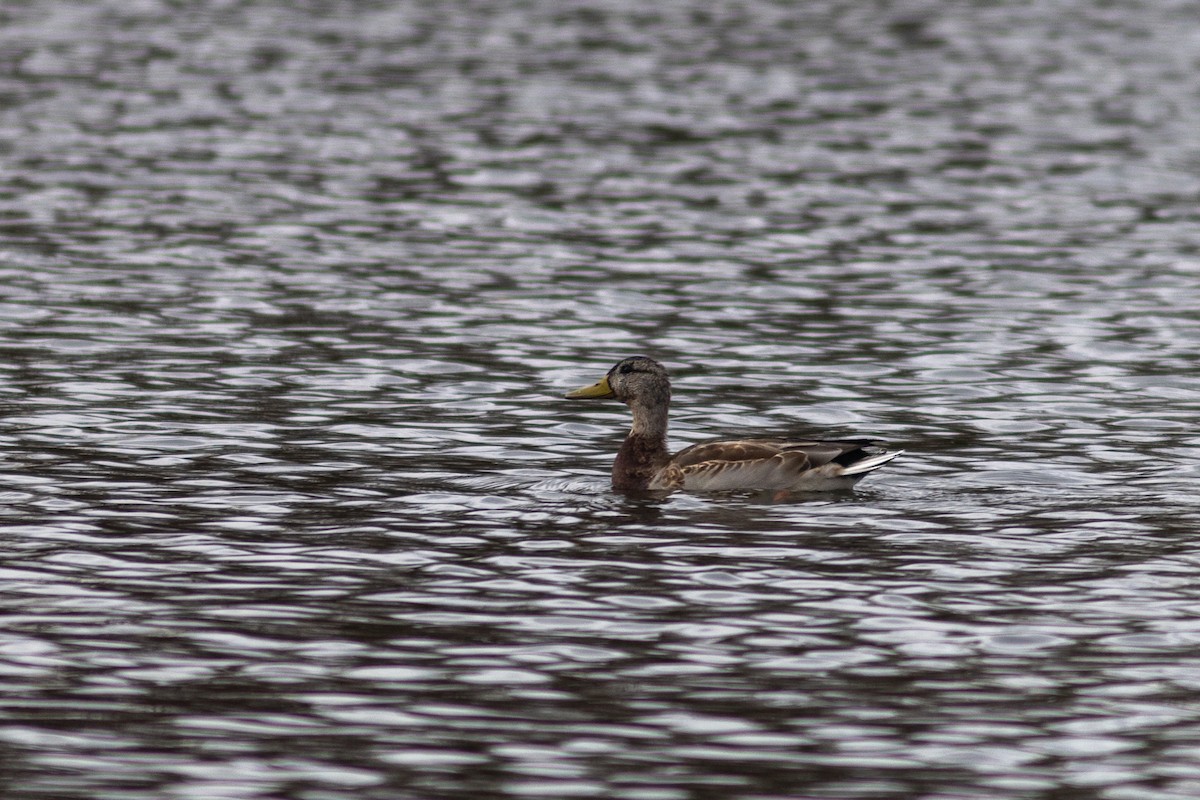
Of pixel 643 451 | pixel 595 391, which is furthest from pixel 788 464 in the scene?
pixel 595 391

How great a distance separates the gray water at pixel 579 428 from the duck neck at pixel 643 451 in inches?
10.2

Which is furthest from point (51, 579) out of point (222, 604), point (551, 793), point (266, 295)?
point (266, 295)

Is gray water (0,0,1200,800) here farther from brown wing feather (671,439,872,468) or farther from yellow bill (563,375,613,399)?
yellow bill (563,375,613,399)

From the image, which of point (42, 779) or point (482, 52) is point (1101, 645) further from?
point (482, 52)

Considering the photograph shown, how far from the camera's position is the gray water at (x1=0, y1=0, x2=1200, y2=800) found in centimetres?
1081

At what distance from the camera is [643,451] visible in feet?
56.3

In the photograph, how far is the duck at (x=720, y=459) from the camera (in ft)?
53.0

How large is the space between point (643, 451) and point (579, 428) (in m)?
2.39

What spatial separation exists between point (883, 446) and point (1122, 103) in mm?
25624

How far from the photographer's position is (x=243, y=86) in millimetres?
41281

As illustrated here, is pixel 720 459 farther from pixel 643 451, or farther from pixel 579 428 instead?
pixel 579 428

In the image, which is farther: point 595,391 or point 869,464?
point 595,391

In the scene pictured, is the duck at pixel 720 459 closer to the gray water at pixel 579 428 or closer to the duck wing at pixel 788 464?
the duck wing at pixel 788 464

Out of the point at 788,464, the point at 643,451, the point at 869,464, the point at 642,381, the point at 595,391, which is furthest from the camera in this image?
the point at 595,391
